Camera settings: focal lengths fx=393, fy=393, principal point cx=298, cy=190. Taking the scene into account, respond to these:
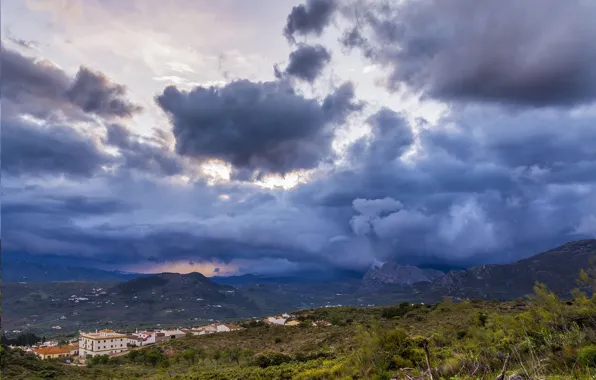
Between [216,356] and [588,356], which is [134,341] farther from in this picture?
[588,356]

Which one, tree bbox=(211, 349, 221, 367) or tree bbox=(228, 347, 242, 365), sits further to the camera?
tree bbox=(211, 349, 221, 367)

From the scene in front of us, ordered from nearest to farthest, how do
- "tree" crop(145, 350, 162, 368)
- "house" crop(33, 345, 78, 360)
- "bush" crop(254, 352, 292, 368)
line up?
"bush" crop(254, 352, 292, 368) < "tree" crop(145, 350, 162, 368) < "house" crop(33, 345, 78, 360)

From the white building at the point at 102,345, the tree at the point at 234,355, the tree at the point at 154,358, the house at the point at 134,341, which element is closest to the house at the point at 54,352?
the white building at the point at 102,345

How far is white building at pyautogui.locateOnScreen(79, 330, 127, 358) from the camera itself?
90.0 meters

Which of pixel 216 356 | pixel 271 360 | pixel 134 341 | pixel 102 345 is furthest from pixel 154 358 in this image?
pixel 134 341

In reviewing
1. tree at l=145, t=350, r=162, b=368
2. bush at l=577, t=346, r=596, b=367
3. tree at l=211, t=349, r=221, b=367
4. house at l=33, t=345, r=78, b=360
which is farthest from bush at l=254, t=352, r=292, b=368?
house at l=33, t=345, r=78, b=360

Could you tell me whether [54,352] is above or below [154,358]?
below

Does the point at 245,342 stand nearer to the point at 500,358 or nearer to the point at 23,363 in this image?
the point at 23,363

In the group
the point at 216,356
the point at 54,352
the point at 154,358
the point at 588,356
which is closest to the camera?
the point at 588,356

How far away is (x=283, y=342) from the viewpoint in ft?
171

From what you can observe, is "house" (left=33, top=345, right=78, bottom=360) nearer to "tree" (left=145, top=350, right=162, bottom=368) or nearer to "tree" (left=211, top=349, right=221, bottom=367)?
"tree" (left=145, top=350, right=162, bottom=368)

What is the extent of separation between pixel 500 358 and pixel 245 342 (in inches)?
1868

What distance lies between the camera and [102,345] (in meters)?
92.7

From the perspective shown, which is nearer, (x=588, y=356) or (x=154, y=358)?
(x=588, y=356)
